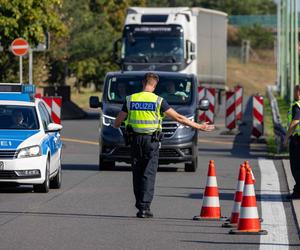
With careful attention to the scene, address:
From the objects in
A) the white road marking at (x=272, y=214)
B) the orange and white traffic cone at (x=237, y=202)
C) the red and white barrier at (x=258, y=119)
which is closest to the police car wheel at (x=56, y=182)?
the white road marking at (x=272, y=214)

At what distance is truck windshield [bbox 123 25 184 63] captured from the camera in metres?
38.1

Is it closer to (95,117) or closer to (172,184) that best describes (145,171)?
(172,184)

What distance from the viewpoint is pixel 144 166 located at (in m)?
14.5

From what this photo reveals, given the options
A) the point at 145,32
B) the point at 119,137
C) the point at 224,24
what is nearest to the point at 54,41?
the point at 224,24

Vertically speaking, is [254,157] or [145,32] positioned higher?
[145,32]

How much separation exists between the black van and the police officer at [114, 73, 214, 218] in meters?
7.48

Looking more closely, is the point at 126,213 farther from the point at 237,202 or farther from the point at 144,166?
the point at 237,202

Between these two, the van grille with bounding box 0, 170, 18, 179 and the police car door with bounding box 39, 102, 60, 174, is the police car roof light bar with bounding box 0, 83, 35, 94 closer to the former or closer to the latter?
the police car door with bounding box 39, 102, 60, 174

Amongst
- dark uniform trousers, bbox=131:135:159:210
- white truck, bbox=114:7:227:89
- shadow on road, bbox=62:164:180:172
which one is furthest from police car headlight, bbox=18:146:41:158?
white truck, bbox=114:7:227:89

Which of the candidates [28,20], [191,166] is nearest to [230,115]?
[28,20]

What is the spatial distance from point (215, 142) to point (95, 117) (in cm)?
1539

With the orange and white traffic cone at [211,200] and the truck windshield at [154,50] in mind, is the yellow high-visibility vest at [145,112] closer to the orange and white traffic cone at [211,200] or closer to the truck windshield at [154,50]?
the orange and white traffic cone at [211,200]

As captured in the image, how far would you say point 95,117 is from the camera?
47.8m

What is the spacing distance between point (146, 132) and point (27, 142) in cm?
350
